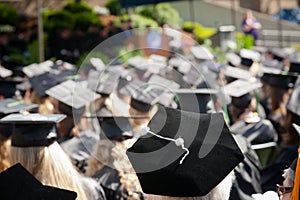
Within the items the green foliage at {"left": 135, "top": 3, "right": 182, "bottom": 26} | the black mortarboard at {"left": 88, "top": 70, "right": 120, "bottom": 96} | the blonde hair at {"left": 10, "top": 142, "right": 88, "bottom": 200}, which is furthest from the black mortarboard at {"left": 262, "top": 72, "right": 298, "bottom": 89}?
the green foliage at {"left": 135, "top": 3, "right": 182, "bottom": 26}

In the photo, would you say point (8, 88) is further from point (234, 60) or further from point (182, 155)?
point (182, 155)

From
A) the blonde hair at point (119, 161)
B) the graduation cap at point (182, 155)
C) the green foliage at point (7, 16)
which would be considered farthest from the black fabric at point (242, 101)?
the green foliage at point (7, 16)

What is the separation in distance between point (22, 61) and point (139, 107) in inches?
371

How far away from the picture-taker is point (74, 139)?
437 centimetres

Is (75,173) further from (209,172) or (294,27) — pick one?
(294,27)

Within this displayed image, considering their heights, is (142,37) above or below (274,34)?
above

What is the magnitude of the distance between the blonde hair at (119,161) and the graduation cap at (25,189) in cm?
85

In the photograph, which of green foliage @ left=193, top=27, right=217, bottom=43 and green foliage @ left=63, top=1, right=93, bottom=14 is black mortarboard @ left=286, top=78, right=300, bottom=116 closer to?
green foliage @ left=193, top=27, right=217, bottom=43

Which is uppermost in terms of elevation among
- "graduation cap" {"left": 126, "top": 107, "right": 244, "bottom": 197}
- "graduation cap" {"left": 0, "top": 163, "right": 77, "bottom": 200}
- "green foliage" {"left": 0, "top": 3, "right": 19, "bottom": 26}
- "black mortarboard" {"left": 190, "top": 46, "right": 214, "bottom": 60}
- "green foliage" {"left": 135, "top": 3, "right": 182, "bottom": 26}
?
"graduation cap" {"left": 126, "top": 107, "right": 244, "bottom": 197}

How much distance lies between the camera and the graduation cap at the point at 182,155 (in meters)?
2.37

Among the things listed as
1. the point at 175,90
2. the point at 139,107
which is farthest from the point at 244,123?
the point at 139,107

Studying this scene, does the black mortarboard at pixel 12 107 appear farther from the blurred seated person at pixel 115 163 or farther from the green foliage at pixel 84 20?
the green foliage at pixel 84 20

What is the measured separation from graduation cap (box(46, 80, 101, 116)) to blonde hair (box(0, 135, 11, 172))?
80cm

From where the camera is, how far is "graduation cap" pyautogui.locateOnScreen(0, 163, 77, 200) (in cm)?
253
